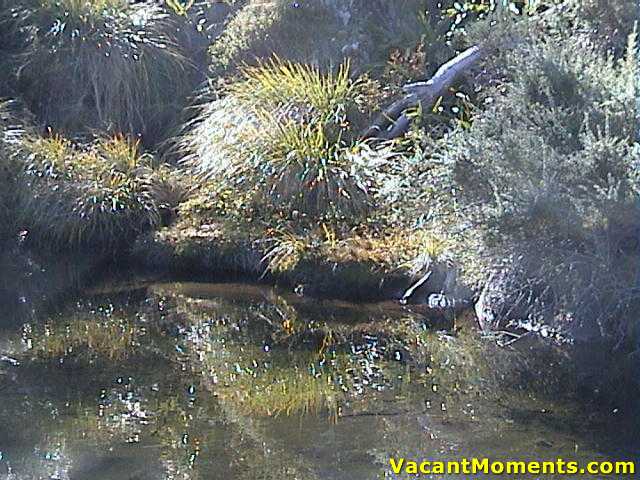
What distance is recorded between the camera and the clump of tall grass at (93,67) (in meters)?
9.06

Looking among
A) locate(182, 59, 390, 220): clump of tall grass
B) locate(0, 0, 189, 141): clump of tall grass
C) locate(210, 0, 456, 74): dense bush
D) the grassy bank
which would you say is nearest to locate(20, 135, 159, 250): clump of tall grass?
the grassy bank

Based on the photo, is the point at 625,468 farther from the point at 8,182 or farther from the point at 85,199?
the point at 8,182

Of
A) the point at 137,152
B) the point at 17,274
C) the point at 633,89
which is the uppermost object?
the point at 633,89

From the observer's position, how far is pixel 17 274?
297 inches

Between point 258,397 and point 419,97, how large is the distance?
3821 millimetres

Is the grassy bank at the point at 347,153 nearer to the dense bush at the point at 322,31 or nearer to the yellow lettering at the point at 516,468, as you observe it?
the dense bush at the point at 322,31

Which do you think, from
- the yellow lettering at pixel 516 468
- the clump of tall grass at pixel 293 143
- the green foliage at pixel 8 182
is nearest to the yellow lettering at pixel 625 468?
the yellow lettering at pixel 516 468

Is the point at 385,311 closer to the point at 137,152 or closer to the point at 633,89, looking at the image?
the point at 633,89

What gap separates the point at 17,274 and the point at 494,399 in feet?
13.1

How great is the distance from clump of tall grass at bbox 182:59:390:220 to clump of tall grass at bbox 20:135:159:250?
A: 1.81 ft

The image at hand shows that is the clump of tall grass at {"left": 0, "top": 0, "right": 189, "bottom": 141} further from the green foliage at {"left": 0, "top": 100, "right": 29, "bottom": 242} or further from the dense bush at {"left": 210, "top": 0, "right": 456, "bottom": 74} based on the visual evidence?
the green foliage at {"left": 0, "top": 100, "right": 29, "bottom": 242}

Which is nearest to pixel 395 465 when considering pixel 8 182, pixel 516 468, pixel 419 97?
pixel 516 468

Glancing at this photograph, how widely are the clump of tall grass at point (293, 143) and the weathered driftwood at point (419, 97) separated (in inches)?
6.5

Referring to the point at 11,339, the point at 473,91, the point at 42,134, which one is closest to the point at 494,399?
the point at 11,339
